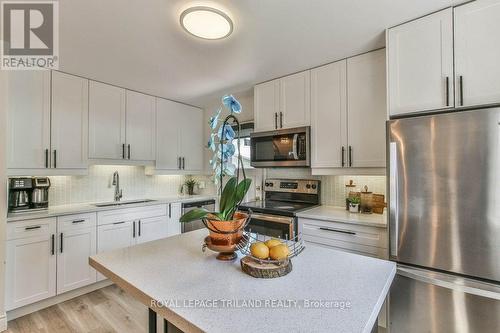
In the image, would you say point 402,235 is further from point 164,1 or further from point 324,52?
point 164,1

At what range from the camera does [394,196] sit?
64.6 inches

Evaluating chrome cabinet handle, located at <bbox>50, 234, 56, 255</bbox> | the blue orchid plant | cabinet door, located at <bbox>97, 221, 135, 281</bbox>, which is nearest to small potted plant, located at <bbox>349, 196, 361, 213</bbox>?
the blue orchid plant

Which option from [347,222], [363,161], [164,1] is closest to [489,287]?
[347,222]

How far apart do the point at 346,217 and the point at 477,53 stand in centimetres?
143

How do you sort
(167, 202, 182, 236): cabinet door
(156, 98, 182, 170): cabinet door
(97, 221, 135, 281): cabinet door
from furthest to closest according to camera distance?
(156, 98, 182, 170): cabinet door < (167, 202, 182, 236): cabinet door < (97, 221, 135, 281): cabinet door

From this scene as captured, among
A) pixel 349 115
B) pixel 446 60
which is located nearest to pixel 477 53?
pixel 446 60

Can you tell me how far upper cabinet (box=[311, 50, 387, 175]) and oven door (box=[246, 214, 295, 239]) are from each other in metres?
0.64

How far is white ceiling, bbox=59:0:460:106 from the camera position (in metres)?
1.56

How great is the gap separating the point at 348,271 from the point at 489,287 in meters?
1.01

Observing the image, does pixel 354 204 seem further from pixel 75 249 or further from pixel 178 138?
pixel 75 249

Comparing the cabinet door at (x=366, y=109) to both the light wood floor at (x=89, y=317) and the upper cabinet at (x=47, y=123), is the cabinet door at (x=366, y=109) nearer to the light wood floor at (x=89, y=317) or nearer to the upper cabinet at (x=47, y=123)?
the light wood floor at (x=89, y=317)

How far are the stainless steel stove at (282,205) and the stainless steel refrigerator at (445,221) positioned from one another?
91cm

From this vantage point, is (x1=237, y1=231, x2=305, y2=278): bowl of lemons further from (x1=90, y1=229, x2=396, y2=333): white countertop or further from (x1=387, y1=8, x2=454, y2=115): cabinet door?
(x1=387, y1=8, x2=454, y2=115): cabinet door

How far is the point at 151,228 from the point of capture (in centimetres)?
310
